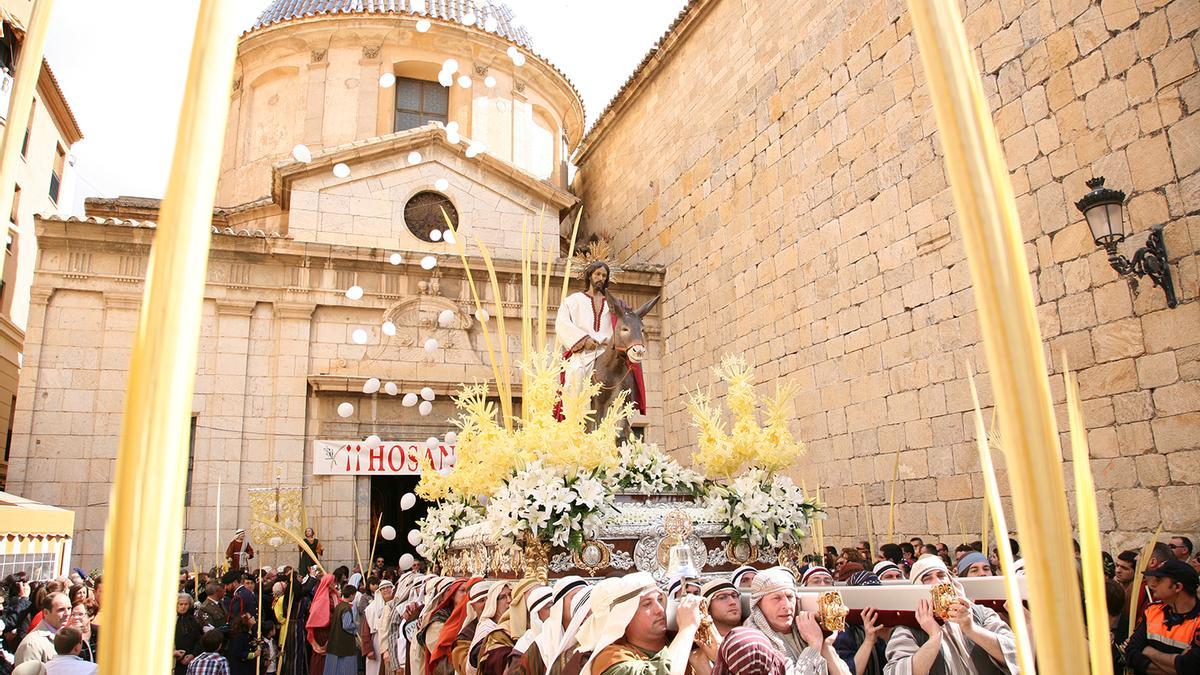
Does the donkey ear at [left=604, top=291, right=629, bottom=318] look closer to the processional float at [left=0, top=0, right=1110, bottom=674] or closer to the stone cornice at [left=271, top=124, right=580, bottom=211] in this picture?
the processional float at [left=0, top=0, right=1110, bottom=674]

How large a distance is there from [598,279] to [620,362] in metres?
0.73

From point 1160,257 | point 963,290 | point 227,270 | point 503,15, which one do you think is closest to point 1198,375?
point 1160,257

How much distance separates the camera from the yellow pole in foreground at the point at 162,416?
1.55ft

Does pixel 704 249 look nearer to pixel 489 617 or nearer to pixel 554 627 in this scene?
pixel 489 617

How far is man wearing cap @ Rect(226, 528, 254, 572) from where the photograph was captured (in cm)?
1230

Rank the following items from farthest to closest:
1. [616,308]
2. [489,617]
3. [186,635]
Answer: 1. [186,635]
2. [616,308]
3. [489,617]

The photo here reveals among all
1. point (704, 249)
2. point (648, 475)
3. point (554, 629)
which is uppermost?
point (704, 249)

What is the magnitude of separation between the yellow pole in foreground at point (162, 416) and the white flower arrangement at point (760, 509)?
503cm

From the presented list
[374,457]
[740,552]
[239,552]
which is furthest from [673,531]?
[374,457]

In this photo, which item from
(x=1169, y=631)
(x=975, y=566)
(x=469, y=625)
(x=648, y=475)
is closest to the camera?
(x=1169, y=631)

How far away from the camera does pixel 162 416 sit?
484 millimetres

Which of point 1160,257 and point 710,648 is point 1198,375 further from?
point 710,648

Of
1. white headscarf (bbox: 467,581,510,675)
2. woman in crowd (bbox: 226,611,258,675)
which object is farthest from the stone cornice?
white headscarf (bbox: 467,581,510,675)

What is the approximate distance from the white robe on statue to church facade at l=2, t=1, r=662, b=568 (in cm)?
646
